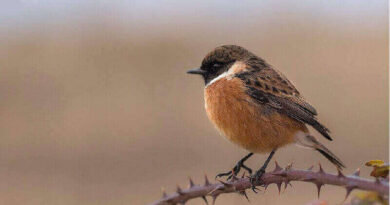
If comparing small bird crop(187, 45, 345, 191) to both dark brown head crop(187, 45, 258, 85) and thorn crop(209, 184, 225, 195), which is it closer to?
dark brown head crop(187, 45, 258, 85)

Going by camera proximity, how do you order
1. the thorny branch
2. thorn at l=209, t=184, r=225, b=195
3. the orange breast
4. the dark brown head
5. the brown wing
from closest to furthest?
the thorny branch, thorn at l=209, t=184, r=225, b=195, the orange breast, the brown wing, the dark brown head

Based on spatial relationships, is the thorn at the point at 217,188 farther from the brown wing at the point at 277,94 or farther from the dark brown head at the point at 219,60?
the dark brown head at the point at 219,60

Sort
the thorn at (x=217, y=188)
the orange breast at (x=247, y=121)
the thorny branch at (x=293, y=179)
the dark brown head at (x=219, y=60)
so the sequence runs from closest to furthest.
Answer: the thorny branch at (x=293, y=179)
the thorn at (x=217, y=188)
the orange breast at (x=247, y=121)
the dark brown head at (x=219, y=60)

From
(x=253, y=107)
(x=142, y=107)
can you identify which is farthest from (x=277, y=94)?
(x=142, y=107)

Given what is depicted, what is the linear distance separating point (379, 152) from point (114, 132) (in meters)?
6.38

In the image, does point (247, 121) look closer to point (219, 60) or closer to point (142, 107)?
point (219, 60)

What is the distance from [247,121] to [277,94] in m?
0.45

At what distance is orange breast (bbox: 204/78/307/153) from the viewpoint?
4977 mm

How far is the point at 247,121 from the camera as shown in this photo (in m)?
5.03

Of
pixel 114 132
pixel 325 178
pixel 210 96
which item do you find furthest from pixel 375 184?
pixel 114 132

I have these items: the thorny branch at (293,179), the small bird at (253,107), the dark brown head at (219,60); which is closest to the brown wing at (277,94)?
the small bird at (253,107)

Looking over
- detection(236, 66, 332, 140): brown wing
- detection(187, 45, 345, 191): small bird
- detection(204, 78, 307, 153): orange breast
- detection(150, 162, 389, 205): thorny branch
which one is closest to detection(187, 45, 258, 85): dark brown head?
detection(187, 45, 345, 191): small bird

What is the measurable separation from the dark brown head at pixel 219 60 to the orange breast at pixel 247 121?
1.00ft

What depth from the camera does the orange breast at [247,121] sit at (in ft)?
16.3
